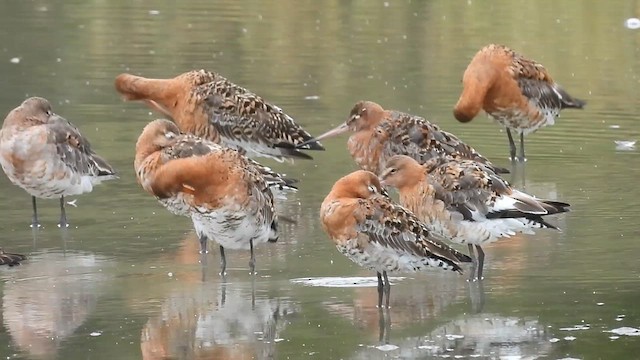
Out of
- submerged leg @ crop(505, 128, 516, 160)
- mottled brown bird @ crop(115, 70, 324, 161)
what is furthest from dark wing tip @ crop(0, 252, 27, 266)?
submerged leg @ crop(505, 128, 516, 160)

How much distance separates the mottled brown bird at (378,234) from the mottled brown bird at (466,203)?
661 millimetres

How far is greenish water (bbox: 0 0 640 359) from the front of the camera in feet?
29.7

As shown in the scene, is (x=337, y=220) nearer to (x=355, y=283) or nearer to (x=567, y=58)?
(x=355, y=283)

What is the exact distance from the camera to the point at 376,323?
30.7 feet

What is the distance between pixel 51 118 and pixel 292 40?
11.1 metres

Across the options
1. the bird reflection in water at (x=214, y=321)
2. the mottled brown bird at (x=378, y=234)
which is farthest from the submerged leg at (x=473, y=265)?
the bird reflection in water at (x=214, y=321)

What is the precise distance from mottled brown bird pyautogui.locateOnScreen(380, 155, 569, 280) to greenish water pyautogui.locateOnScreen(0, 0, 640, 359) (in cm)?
35

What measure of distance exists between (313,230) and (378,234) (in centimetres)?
268

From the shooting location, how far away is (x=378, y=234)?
9.59m

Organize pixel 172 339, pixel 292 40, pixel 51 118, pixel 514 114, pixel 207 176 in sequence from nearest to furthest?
pixel 172 339, pixel 207 176, pixel 51 118, pixel 514 114, pixel 292 40

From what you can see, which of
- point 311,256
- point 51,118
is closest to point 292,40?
point 51,118

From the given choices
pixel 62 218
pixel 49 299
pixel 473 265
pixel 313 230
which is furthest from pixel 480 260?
pixel 62 218

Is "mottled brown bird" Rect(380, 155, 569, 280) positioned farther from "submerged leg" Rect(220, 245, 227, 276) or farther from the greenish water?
"submerged leg" Rect(220, 245, 227, 276)

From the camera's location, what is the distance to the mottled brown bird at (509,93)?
48.7 feet
